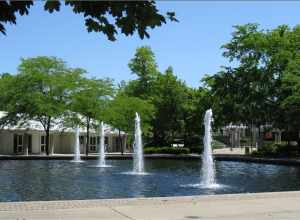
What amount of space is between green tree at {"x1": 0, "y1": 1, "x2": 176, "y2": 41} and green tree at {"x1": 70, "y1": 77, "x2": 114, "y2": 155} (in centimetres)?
4289

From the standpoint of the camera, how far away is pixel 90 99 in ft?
159

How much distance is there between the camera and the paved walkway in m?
11.0

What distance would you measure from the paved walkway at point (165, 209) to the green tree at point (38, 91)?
33.7 m

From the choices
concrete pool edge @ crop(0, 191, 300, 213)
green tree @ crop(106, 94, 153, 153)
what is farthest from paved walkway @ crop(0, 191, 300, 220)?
green tree @ crop(106, 94, 153, 153)

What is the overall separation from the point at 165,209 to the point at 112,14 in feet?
24.6

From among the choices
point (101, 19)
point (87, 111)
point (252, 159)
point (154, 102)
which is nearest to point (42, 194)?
point (101, 19)

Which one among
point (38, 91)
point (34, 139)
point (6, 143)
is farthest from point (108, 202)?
point (34, 139)

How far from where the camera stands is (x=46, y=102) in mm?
46562

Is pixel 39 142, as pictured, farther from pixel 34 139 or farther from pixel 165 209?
pixel 165 209

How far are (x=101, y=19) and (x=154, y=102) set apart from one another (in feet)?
174

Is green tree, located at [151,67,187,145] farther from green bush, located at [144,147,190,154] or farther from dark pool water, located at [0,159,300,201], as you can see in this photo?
dark pool water, located at [0,159,300,201]

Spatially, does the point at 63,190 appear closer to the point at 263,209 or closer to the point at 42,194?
the point at 42,194

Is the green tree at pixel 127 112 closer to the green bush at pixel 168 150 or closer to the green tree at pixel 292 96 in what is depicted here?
the green bush at pixel 168 150

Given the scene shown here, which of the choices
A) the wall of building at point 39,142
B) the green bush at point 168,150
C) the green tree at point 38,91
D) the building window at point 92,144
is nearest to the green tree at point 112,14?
the green tree at point 38,91
